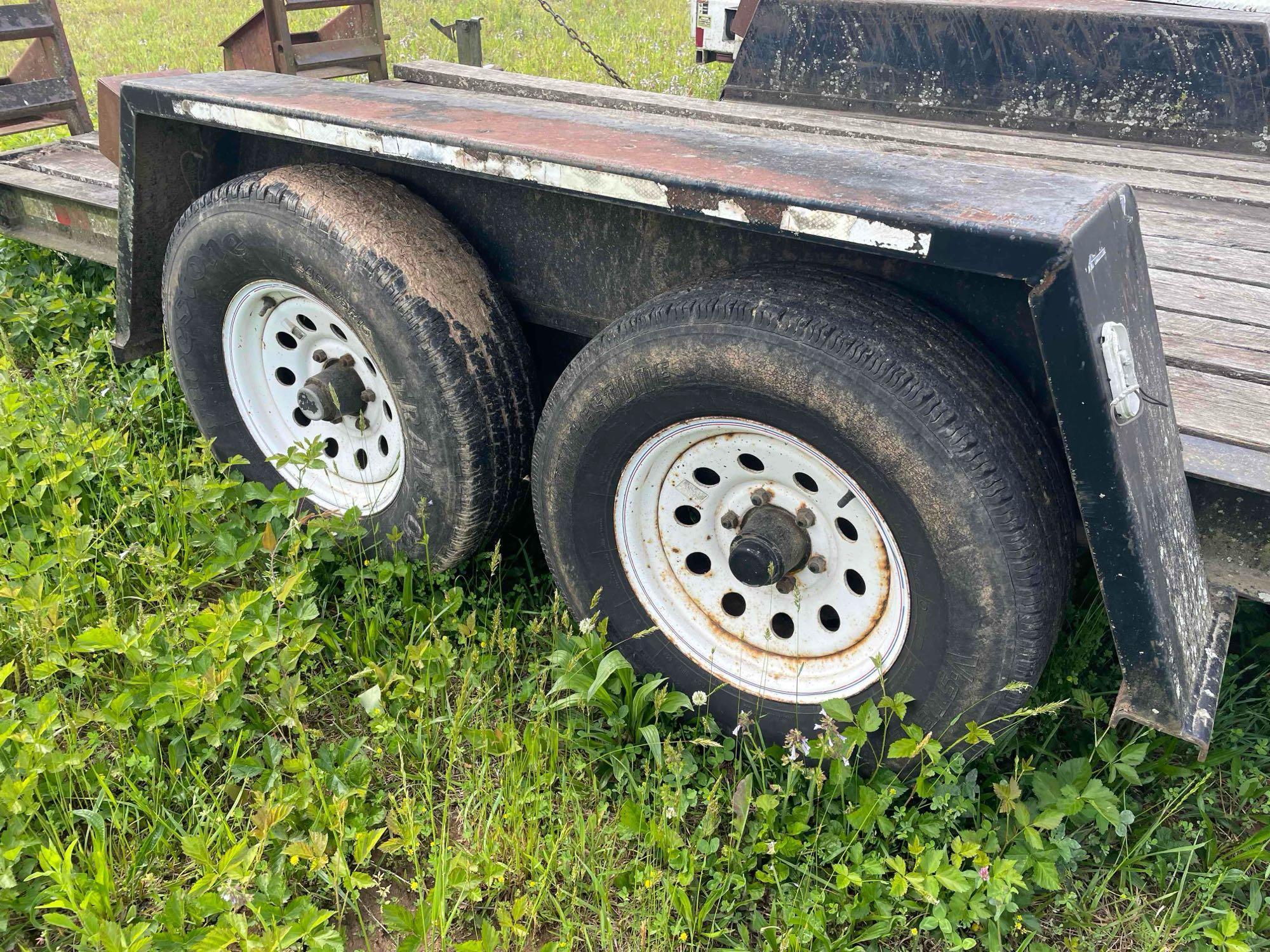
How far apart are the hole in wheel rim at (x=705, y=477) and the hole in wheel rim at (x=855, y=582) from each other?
0.30 metres

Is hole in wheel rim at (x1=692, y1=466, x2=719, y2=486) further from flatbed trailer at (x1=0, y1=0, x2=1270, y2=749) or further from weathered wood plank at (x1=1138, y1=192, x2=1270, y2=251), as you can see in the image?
weathered wood plank at (x1=1138, y1=192, x2=1270, y2=251)

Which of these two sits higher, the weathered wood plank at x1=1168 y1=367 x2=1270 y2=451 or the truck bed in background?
the truck bed in background

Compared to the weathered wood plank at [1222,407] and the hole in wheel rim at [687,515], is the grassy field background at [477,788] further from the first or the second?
the weathered wood plank at [1222,407]

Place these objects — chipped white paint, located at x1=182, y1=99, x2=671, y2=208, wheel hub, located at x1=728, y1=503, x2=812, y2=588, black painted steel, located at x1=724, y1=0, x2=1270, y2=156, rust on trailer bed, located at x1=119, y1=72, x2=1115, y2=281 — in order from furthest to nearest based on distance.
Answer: black painted steel, located at x1=724, y1=0, x2=1270, y2=156 → wheel hub, located at x1=728, y1=503, x2=812, y2=588 → chipped white paint, located at x1=182, y1=99, x2=671, y2=208 → rust on trailer bed, located at x1=119, y1=72, x2=1115, y2=281

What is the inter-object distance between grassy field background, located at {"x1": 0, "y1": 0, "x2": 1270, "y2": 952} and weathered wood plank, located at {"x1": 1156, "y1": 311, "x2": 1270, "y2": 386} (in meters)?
0.60

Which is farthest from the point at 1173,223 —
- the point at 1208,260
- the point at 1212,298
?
the point at 1212,298

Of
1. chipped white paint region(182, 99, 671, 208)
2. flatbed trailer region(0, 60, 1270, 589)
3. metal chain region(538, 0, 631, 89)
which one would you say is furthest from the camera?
metal chain region(538, 0, 631, 89)

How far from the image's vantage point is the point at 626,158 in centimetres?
163

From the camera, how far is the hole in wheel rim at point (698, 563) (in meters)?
2.06

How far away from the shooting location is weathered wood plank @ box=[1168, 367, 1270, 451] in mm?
1736

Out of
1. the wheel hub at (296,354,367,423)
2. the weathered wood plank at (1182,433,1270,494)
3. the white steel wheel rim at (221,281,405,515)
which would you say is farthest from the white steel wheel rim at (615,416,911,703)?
the wheel hub at (296,354,367,423)

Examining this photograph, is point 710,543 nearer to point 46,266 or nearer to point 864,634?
point 864,634

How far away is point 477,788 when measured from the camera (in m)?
1.95

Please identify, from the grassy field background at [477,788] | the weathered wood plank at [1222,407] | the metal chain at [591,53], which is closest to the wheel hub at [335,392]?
the grassy field background at [477,788]
